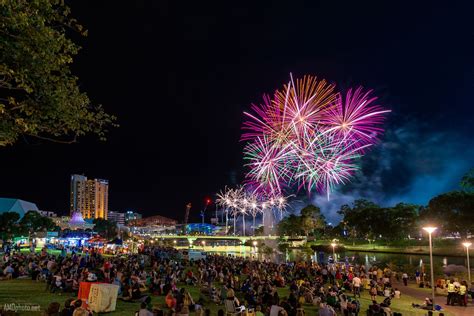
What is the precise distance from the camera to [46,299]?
1446cm

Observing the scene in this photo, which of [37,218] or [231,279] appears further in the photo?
[37,218]

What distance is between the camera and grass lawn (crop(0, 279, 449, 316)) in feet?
44.9

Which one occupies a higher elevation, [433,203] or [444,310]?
[433,203]

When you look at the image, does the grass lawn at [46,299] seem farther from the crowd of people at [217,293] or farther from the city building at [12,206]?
the city building at [12,206]

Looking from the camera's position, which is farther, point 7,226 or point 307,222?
point 307,222

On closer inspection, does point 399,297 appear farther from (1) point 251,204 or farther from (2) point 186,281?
(1) point 251,204

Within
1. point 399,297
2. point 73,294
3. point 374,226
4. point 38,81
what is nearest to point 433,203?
point 374,226

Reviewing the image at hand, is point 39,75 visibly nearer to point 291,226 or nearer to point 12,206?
point 12,206

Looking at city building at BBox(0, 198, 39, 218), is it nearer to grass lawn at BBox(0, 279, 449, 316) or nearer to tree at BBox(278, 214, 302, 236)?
tree at BBox(278, 214, 302, 236)

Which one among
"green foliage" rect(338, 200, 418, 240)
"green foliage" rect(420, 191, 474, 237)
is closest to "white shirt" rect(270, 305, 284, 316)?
"green foliage" rect(420, 191, 474, 237)

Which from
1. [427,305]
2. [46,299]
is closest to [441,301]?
[427,305]

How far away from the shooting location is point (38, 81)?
8.64 m

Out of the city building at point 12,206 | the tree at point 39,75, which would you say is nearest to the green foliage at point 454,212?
the tree at point 39,75

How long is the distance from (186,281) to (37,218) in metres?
74.9
